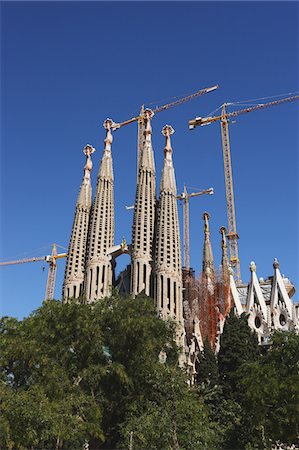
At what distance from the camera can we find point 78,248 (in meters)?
40.0

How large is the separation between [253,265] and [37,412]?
34309 millimetres

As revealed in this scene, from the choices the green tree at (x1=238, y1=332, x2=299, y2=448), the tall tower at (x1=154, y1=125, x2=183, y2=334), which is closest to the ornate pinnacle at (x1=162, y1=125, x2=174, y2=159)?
the tall tower at (x1=154, y1=125, x2=183, y2=334)

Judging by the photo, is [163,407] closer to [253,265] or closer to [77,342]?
[77,342]

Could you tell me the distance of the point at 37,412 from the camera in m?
11.9

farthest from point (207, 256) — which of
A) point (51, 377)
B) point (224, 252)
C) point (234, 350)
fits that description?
point (51, 377)

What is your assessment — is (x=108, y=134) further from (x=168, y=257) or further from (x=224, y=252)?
(x=224, y=252)

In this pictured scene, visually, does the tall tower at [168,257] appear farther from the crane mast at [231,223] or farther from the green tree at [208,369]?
the crane mast at [231,223]

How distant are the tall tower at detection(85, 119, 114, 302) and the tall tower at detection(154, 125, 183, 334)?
14.5ft

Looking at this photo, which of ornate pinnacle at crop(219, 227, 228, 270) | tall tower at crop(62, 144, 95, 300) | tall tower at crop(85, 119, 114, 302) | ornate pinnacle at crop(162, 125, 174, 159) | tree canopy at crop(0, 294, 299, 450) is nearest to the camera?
tree canopy at crop(0, 294, 299, 450)

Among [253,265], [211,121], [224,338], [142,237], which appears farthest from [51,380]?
[211,121]

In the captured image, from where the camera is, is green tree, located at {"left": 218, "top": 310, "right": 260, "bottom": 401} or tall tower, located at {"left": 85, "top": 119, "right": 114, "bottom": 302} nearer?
green tree, located at {"left": 218, "top": 310, "right": 260, "bottom": 401}

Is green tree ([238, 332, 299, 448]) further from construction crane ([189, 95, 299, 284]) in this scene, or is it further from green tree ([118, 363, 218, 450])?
construction crane ([189, 95, 299, 284])

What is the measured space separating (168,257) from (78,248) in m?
8.18

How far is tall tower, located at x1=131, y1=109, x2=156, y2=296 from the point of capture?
36.3m
